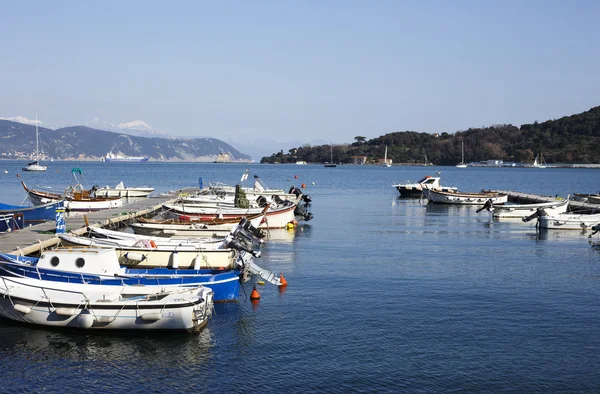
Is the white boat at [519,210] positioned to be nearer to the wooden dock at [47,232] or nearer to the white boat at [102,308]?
the wooden dock at [47,232]

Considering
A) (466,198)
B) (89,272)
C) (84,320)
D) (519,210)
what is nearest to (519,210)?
(519,210)

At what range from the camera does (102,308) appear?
19859 millimetres

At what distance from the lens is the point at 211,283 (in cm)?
2323

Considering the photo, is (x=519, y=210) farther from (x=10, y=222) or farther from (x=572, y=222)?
(x=10, y=222)

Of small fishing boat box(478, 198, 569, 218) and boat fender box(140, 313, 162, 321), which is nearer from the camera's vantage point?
boat fender box(140, 313, 162, 321)

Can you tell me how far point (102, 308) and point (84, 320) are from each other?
1.98 ft

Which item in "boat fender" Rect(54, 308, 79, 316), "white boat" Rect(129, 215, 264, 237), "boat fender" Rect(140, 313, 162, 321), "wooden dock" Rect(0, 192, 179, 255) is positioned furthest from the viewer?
"white boat" Rect(129, 215, 264, 237)

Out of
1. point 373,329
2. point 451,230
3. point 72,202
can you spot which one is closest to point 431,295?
point 373,329

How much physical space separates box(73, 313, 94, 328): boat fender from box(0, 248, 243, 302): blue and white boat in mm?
2003

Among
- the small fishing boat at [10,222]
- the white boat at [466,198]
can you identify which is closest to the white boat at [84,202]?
the small fishing boat at [10,222]

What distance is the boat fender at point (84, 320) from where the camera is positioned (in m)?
19.8

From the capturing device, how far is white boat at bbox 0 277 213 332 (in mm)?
19797

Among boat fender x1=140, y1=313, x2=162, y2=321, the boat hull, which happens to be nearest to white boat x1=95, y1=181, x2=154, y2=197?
the boat hull

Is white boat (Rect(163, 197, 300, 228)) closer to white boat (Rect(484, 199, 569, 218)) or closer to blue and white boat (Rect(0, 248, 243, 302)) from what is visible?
white boat (Rect(484, 199, 569, 218))
